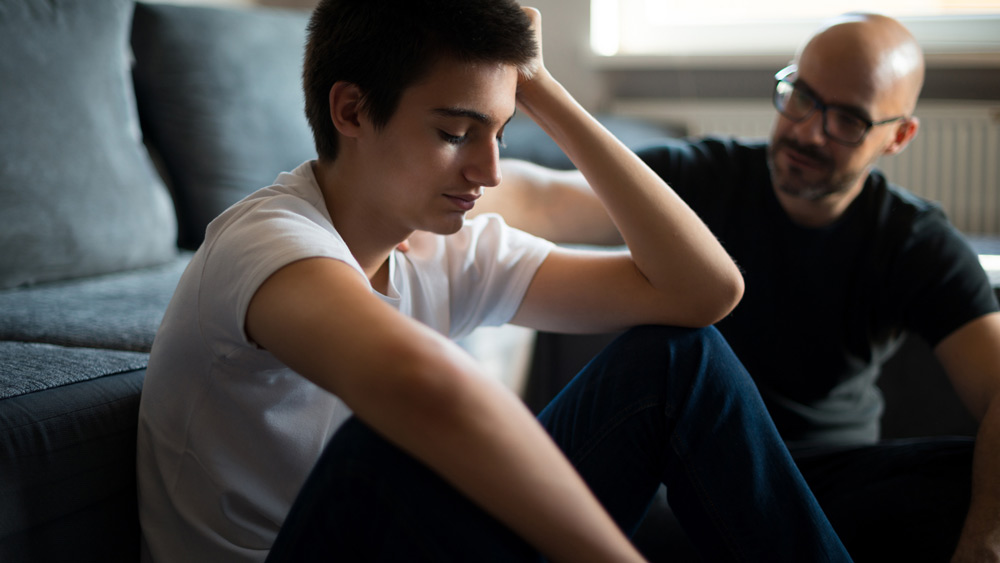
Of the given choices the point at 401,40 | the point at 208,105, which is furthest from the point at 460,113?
the point at 208,105

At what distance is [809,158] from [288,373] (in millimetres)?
940

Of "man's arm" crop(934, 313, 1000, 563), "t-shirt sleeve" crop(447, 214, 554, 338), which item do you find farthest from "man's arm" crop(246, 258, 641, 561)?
"man's arm" crop(934, 313, 1000, 563)

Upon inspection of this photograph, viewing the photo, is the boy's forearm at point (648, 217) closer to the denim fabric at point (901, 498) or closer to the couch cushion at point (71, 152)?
the denim fabric at point (901, 498)

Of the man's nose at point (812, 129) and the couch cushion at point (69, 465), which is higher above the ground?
the man's nose at point (812, 129)

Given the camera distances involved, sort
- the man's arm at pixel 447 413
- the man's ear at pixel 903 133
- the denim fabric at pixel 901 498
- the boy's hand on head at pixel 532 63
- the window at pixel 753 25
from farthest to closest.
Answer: the window at pixel 753 25 < the man's ear at pixel 903 133 < the denim fabric at pixel 901 498 < the boy's hand on head at pixel 532 63 < the man's arm at pixel 447 413

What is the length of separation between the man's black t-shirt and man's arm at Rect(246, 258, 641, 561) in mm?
776

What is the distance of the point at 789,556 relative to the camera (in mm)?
907

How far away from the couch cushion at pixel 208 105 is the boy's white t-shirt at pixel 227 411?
107 cm

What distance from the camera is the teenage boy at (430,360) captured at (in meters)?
0.69

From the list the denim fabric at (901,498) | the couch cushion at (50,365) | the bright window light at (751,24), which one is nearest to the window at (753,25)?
the bright window light at (751,24)

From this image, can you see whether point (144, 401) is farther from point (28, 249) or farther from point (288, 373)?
point (28, 249)

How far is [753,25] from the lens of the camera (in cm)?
273

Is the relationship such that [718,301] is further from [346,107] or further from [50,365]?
[50,365]

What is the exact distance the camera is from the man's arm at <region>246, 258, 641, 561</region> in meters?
0.67
